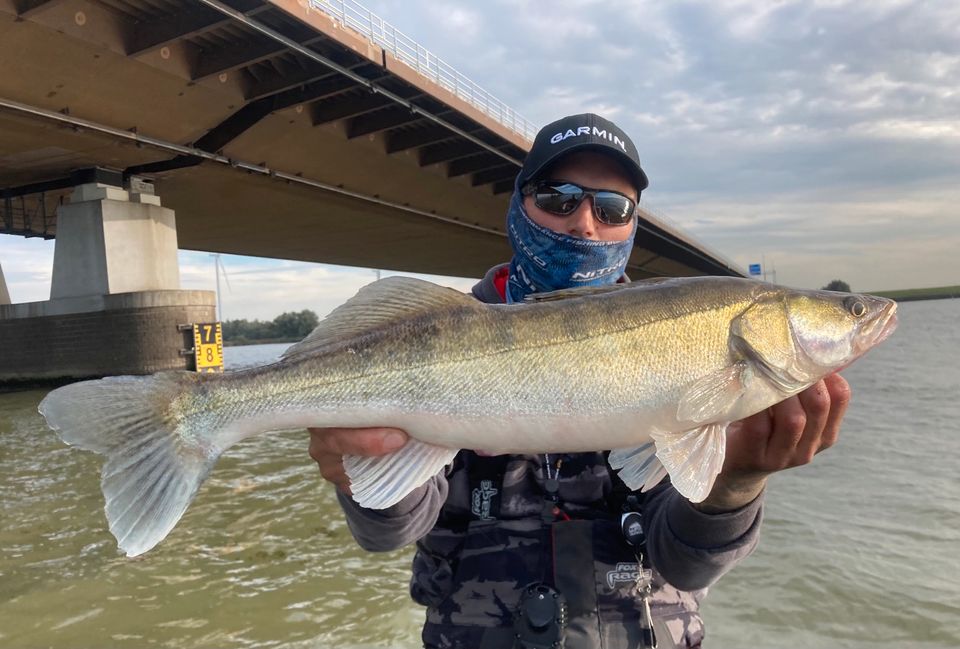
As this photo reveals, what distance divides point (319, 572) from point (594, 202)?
4.63 m

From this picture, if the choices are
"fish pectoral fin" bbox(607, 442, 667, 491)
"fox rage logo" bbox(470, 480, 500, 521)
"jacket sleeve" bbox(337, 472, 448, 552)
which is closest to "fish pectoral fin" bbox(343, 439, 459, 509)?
"jacket sleeve" bbox(337, 472, 448, 552)

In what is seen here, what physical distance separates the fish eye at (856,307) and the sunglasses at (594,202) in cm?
110

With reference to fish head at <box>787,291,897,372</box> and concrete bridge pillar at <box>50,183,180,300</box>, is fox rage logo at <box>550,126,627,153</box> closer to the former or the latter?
fish head at <box>787,291,897,372</box>

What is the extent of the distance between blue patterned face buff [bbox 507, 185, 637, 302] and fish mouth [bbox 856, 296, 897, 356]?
114 cm

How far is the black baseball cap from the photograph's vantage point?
3.10 m

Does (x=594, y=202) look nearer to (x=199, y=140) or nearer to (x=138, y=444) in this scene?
(x=138, y=444)

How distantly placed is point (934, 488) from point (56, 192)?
99.0 feet

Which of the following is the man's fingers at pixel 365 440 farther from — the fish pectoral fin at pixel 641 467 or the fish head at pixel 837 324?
the fish head at pixel 837 324

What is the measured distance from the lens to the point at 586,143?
3.08 meters

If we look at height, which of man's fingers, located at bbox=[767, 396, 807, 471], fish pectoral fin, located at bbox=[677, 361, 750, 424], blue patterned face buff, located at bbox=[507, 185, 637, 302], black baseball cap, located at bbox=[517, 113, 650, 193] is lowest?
man's fingers, located at bbox=[767, 396, 807, 471]

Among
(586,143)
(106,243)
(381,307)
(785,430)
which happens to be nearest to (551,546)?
(785,430)

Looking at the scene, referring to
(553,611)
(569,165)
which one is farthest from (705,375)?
(569,165)

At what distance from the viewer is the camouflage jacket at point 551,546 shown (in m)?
2.45

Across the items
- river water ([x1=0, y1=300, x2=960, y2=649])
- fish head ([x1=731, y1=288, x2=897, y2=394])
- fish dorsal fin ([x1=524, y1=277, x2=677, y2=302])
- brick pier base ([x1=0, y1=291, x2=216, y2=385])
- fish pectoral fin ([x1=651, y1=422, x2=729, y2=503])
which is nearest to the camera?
fish pectoral fin ([x1=651, y1=422, x2=729, y2=503])
